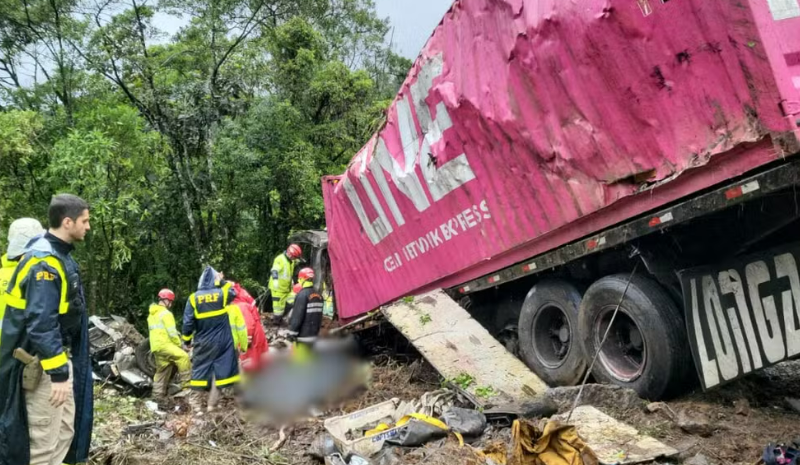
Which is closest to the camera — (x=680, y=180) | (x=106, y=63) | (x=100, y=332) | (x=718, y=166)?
(x=718, y=166)

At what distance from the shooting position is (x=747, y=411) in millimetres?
3781

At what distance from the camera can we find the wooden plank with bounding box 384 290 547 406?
15.0 feet

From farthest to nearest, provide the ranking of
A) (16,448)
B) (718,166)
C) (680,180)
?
(680,180)
(718,166)
(16,448)

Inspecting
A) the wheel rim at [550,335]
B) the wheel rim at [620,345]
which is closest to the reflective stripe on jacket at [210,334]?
the wheel rim at [550,335]

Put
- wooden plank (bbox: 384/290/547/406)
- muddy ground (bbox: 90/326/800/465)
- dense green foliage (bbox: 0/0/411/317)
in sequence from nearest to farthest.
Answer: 1. muddy ground (bbox: 90/326/800/465)
2. wooden plank (bbox: 384/290/547/406)
3. dense green foliage (bbox: 0/0/411/317)

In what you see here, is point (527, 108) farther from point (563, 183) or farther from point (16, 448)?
point (16, 448)

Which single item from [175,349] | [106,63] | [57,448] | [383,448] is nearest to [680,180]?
[383,448]

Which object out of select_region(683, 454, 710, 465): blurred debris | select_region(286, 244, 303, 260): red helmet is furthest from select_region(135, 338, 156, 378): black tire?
select_region(683, 454, 710, 465): blurred debris

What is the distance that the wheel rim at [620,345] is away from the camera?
13.8 ft

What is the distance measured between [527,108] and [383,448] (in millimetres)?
2486

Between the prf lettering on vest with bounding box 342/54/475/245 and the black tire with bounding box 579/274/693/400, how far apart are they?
145cm

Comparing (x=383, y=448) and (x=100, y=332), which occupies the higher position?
(x=100, y=332)

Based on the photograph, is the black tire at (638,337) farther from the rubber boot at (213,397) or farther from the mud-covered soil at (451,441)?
the rubber boot at (213,397)

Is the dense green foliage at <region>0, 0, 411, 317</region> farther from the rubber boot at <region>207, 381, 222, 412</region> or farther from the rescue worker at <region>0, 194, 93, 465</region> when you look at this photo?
the rescue worker at <region>0, 194, 93, 465</region>
